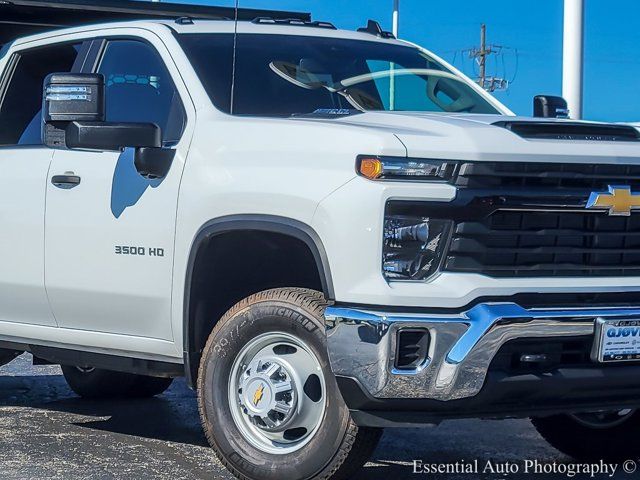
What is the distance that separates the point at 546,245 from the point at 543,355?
15.6 inches

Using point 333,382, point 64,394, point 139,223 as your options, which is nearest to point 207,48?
point 139,223

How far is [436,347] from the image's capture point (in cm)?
457

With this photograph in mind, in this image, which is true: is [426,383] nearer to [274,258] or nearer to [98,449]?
[274,258]

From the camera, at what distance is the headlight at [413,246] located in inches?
183

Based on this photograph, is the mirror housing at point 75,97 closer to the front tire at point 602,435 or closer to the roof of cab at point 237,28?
the roof of cab at point 237,28

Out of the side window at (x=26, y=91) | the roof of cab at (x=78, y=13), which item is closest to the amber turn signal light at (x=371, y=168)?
the side window at (x=26, y=91)

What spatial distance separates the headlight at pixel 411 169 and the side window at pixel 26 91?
2569mm

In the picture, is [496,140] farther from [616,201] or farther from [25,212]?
[25,212]

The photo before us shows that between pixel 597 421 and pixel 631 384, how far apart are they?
1270 mm

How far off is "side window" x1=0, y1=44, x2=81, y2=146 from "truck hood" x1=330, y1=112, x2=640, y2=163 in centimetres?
217

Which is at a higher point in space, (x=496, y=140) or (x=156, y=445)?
(x=496, y=140)

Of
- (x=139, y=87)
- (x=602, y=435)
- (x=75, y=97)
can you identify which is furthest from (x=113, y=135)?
(x=602, y=435)

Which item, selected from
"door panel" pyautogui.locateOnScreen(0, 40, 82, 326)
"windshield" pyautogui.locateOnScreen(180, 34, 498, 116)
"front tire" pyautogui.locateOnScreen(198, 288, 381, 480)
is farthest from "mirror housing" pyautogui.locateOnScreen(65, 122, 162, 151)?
"front tire" pyautogui.locateOnScreen(198, 288, 381, 480)

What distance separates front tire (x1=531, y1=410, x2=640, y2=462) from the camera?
6.04m
